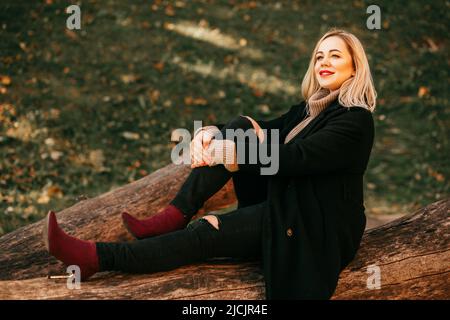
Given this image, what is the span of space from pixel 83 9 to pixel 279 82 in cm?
262

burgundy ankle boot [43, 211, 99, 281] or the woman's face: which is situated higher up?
the woman's face

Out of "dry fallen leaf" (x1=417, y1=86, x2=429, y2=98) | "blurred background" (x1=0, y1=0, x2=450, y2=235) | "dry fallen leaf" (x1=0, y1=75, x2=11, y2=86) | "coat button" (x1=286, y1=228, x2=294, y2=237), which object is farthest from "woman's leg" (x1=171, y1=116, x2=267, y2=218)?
"dry fallen leaf" (x1=417, y1=86, x2=429, y2=98)

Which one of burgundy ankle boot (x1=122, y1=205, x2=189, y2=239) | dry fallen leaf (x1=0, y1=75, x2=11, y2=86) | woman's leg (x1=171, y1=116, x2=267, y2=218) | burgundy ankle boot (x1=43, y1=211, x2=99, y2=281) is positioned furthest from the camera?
dry fallen leaf (x1=0, y1=75, x2=11, y2=86)

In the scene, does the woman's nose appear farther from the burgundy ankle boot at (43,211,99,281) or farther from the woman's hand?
the burgundy ankle boot at (43,211,99,281)

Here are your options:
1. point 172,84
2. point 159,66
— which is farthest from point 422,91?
point 159,66

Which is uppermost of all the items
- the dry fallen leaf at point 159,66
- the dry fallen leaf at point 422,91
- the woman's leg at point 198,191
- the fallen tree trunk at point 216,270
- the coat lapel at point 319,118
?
the dry fallen leaf at point 159,66

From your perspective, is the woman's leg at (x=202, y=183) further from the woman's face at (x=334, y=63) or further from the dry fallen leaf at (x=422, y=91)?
the dry fallen leaf at (x=422, y=91)

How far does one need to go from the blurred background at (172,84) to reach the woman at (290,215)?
107 inches

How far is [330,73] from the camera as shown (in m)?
2.56

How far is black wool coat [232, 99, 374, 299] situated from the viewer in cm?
221

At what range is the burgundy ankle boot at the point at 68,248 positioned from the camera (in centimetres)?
212

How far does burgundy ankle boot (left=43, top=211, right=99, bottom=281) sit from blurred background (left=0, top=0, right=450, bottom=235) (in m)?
2.73

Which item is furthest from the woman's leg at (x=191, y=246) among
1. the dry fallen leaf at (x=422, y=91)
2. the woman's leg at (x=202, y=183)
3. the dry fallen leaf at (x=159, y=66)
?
the dry fallen leaf at (x=422, y=91)
